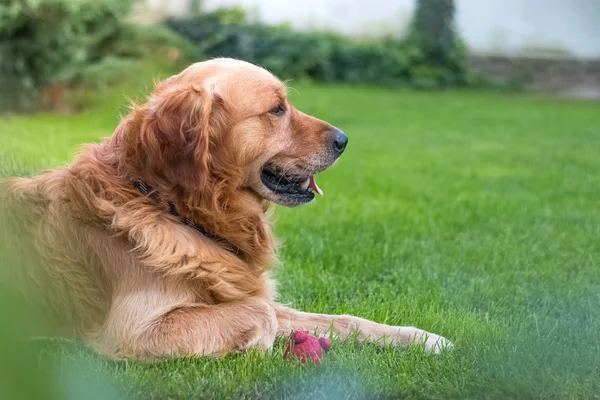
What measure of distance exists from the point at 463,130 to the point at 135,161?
9294 millimetres

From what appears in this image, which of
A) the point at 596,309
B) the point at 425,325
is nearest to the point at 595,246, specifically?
the point at 596,309

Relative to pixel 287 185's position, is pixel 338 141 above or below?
above

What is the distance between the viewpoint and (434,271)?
163 inches

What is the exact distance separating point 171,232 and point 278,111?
781 millimetres

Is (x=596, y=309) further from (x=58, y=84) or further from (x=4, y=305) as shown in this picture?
(x=58, y=84)

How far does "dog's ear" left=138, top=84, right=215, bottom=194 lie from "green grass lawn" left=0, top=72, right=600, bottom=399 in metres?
0.52

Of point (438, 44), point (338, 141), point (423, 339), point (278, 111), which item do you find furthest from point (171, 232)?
point (438, 44)

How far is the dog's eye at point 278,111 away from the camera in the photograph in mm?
3175

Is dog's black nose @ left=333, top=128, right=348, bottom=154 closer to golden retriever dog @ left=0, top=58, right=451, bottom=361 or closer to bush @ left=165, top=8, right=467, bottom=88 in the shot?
golden retriever dog @ left=0, top=58, right=451, bottom=361

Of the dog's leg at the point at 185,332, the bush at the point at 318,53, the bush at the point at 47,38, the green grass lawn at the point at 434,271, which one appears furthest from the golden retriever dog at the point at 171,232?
the bush at the point at 318,53

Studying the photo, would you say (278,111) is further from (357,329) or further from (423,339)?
(423,339)

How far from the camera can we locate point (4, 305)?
2.31 ft

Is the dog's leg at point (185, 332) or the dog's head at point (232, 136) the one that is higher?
the dog's head at point (232, 136)

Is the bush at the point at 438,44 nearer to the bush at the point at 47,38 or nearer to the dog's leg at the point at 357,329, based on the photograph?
the bush at the point at 47,38
